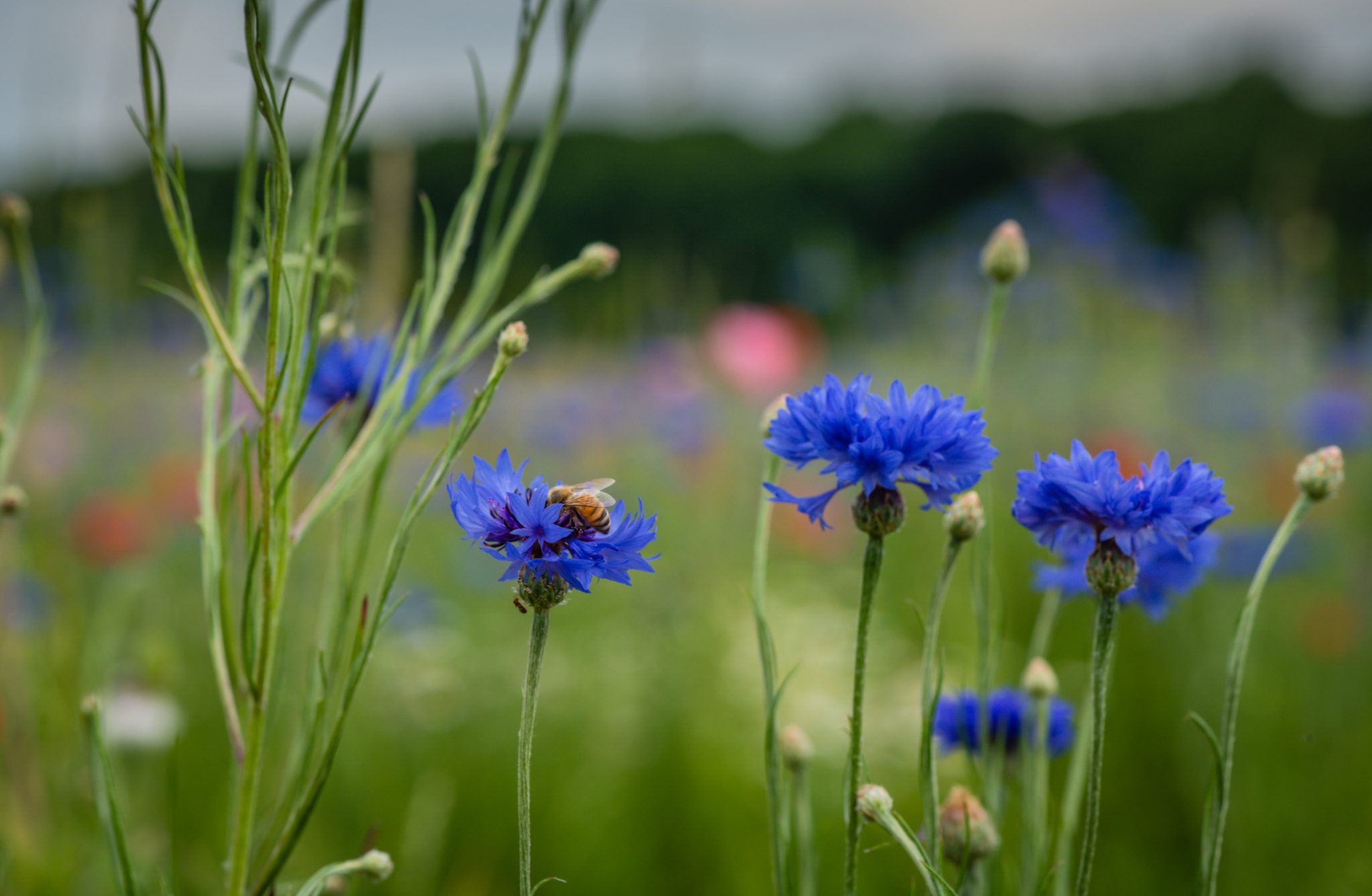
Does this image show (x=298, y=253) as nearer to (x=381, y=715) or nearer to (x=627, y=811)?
(x=627, y=811)

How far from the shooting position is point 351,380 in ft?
2.04

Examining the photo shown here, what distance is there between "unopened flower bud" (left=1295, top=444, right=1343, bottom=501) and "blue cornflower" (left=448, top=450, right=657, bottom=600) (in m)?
0.33

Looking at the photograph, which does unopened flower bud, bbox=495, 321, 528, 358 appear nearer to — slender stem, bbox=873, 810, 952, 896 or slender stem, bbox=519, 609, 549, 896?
slender stem, bbox=519, 609, 549, 896

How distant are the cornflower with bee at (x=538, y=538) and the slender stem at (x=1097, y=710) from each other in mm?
195

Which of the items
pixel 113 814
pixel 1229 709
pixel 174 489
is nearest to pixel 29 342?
pixel 113 814

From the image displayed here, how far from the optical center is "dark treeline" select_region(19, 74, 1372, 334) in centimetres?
697

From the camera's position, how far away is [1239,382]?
2.92m

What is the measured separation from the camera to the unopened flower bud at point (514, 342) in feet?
1.43

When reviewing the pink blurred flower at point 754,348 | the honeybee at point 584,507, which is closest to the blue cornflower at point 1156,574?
the honeybee at point 584,507

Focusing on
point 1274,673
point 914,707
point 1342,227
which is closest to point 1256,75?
point 1342,227

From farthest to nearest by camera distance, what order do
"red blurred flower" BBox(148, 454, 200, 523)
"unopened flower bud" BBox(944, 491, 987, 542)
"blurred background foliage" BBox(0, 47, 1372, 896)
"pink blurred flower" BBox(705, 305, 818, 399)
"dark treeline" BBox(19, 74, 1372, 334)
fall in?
"dark treeline" BBox(19, 74, 1372, 334) < "pink blurred flower" BBox(705, 305, 818, 399) < "red blurred flower" BBox(148, 454, 200, 523) < "blurred background foliage" BBox(0, 47, 1372, 896) < "unopened flower bud" BBox(944, 491, 987, 542)

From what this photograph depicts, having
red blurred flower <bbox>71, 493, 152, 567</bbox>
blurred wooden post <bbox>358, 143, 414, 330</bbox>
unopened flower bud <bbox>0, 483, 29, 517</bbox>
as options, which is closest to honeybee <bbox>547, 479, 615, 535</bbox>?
unopened flower bud <bbox>0, 483, 29, 517</bbox>

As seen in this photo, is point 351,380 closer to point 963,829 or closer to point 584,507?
point 584,507

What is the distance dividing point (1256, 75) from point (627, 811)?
11.4 metres
